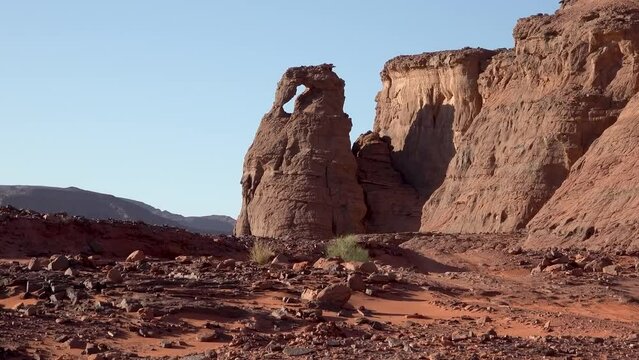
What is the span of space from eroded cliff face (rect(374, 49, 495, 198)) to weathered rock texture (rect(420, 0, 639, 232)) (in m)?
7.26

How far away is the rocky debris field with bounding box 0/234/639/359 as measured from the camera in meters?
11.9

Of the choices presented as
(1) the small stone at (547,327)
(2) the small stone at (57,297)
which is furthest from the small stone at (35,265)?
(1) the small stone at (547,327)

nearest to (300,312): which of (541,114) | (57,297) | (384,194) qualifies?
(57,297)

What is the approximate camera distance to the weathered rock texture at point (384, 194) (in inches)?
2003

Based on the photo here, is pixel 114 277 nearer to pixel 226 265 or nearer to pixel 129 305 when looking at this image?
pixel 129 305

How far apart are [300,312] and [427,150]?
4009 centimetres

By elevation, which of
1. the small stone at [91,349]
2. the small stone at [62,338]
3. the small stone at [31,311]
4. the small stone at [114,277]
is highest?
the small stone at [114,277]

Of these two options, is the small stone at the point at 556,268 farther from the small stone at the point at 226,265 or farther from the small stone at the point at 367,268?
the small stone at the point at 226,265

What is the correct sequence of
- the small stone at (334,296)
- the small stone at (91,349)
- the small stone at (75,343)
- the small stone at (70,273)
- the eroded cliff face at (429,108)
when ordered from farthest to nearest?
1. the eroded cliff face at (429,108)
2. the small stone at (70,273)
3. the small stone at (334,296)
4. the small stone at (75,343)
5. the small stone at (91,349)

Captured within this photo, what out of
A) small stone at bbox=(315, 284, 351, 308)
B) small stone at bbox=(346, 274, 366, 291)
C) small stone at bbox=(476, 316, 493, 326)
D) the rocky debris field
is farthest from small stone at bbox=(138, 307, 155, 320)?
small stone at bbox=(476, 316, 493, 326)

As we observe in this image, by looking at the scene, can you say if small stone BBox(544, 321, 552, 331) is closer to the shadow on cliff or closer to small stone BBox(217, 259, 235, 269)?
small stone BBox(217, 259, 235, 269)

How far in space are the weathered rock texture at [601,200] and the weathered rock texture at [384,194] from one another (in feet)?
52.2

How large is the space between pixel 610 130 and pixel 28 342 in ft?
83.7

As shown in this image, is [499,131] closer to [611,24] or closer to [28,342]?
[611,24]
